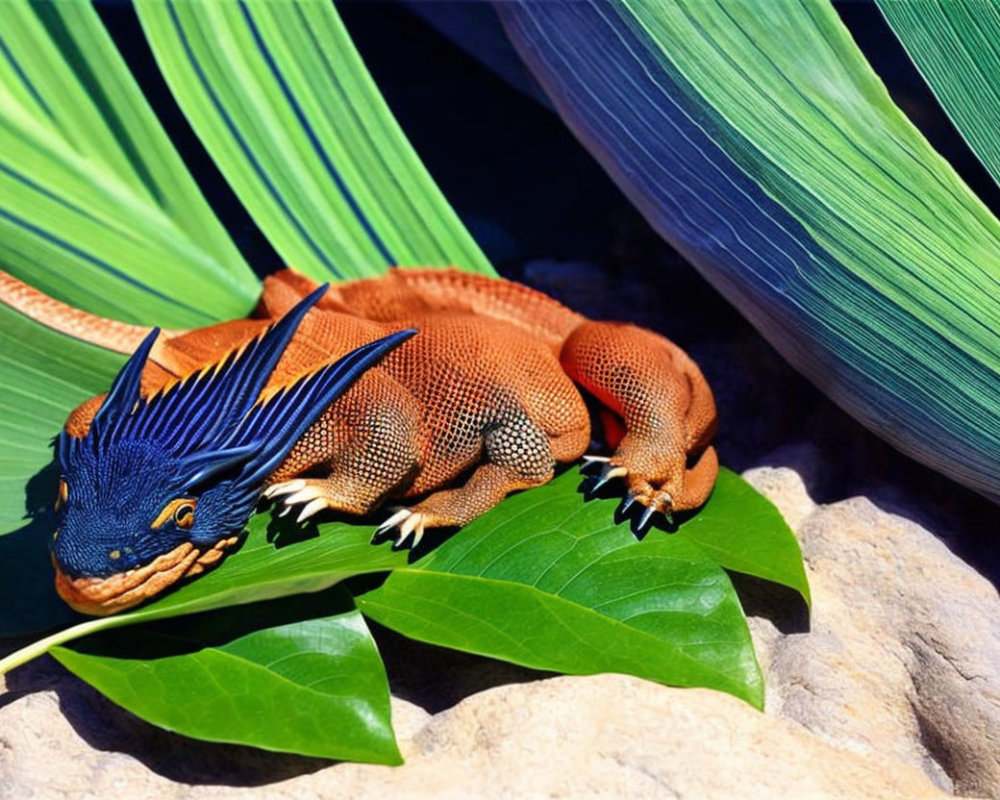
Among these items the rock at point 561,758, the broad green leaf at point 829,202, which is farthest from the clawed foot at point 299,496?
the broad green leaf at point 829,202

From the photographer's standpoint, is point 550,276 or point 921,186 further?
point 550,276

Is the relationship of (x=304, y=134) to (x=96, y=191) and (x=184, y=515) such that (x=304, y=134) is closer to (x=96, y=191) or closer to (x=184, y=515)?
(x=96, y=191)

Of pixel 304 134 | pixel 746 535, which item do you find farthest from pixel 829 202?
pixel 304 134

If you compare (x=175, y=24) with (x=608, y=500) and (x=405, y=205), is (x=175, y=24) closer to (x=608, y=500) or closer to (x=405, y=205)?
(x=405, y=205)

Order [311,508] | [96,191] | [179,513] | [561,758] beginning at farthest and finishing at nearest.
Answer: [96,191] → [311,508] → [179,513] → [561,758]

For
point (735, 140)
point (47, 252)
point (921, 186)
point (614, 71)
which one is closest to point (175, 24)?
point (47, 252)

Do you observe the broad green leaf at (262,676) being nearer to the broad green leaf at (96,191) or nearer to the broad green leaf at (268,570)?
the broad green leaf at (268,570)
